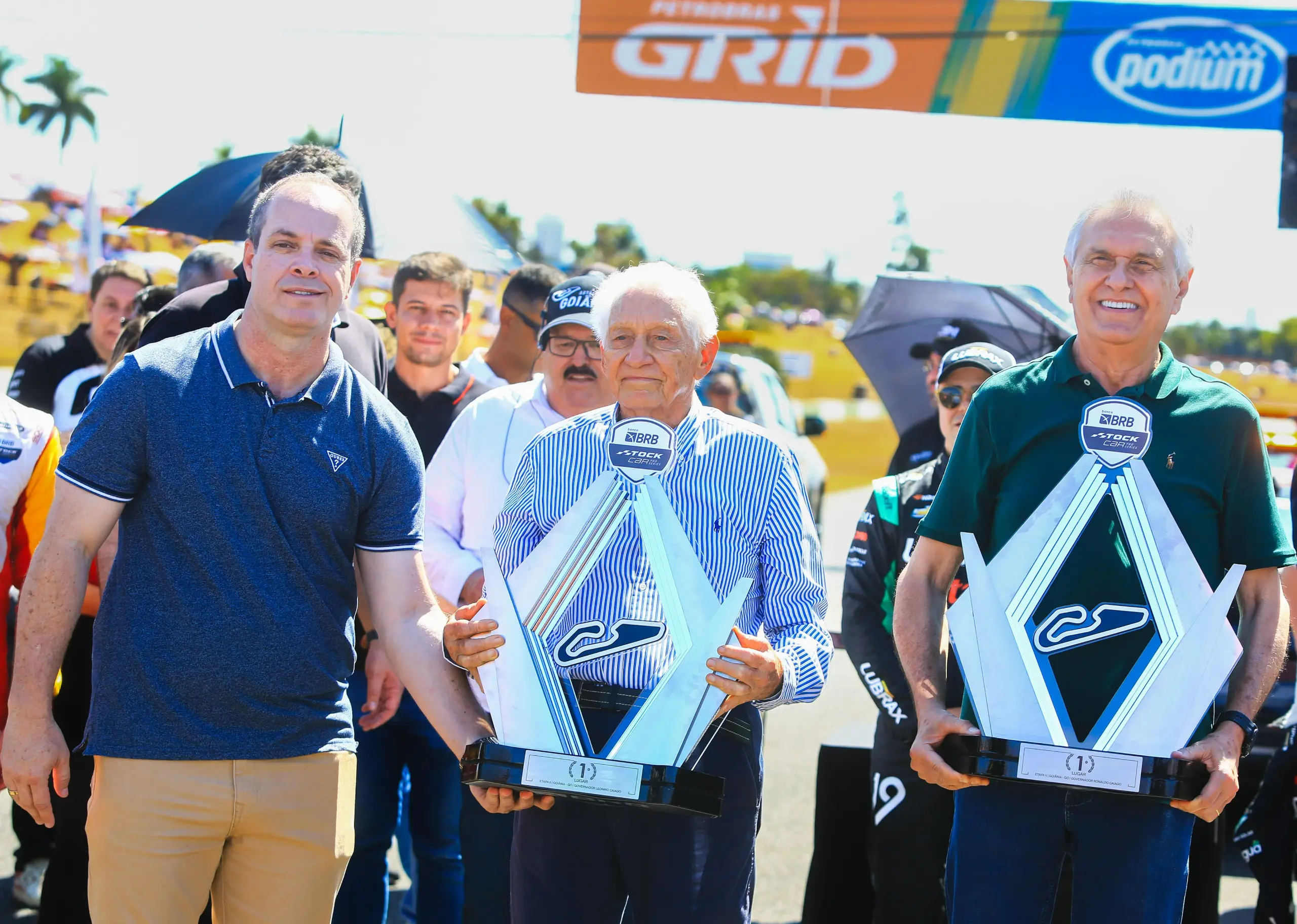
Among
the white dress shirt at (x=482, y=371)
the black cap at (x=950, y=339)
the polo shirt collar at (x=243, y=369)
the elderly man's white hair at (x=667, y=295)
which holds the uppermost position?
the black cap at (x=950, y=339)

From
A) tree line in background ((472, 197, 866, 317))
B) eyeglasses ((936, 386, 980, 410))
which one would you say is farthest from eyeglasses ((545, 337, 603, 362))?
tree line in background ((472, 197, 866, 317))

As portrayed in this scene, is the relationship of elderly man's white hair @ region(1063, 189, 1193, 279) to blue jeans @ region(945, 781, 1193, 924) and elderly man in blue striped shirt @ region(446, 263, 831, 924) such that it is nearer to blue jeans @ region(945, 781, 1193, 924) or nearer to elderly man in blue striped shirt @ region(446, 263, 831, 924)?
elderly man in blue striped shirt @ region(446, 263, 831, 924)

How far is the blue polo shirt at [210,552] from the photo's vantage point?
2.75 metres

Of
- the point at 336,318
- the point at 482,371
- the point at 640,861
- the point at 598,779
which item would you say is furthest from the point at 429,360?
the point at 598,779

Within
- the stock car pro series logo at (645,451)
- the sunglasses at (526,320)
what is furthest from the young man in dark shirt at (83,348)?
the stock car pro series logo at (645,451)

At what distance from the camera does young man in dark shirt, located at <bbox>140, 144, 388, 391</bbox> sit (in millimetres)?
3635

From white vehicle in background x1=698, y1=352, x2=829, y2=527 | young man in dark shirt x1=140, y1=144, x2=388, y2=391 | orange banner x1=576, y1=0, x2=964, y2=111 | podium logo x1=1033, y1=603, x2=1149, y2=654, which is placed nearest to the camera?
podium logo x1=1033, y1=603, x2=1149, y2=654

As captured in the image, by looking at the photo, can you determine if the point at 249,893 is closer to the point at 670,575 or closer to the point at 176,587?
the point at 176,587

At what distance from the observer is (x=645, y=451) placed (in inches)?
113

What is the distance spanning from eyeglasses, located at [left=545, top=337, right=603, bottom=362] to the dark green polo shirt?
1495mm

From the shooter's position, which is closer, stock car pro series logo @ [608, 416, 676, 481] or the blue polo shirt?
the blue polo shirt

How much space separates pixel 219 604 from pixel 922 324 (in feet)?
15.2

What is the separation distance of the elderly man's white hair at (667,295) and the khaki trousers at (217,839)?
1192 mm

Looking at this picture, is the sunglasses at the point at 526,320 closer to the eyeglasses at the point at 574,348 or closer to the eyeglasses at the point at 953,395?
the eyeglasses at the point at 574,348
